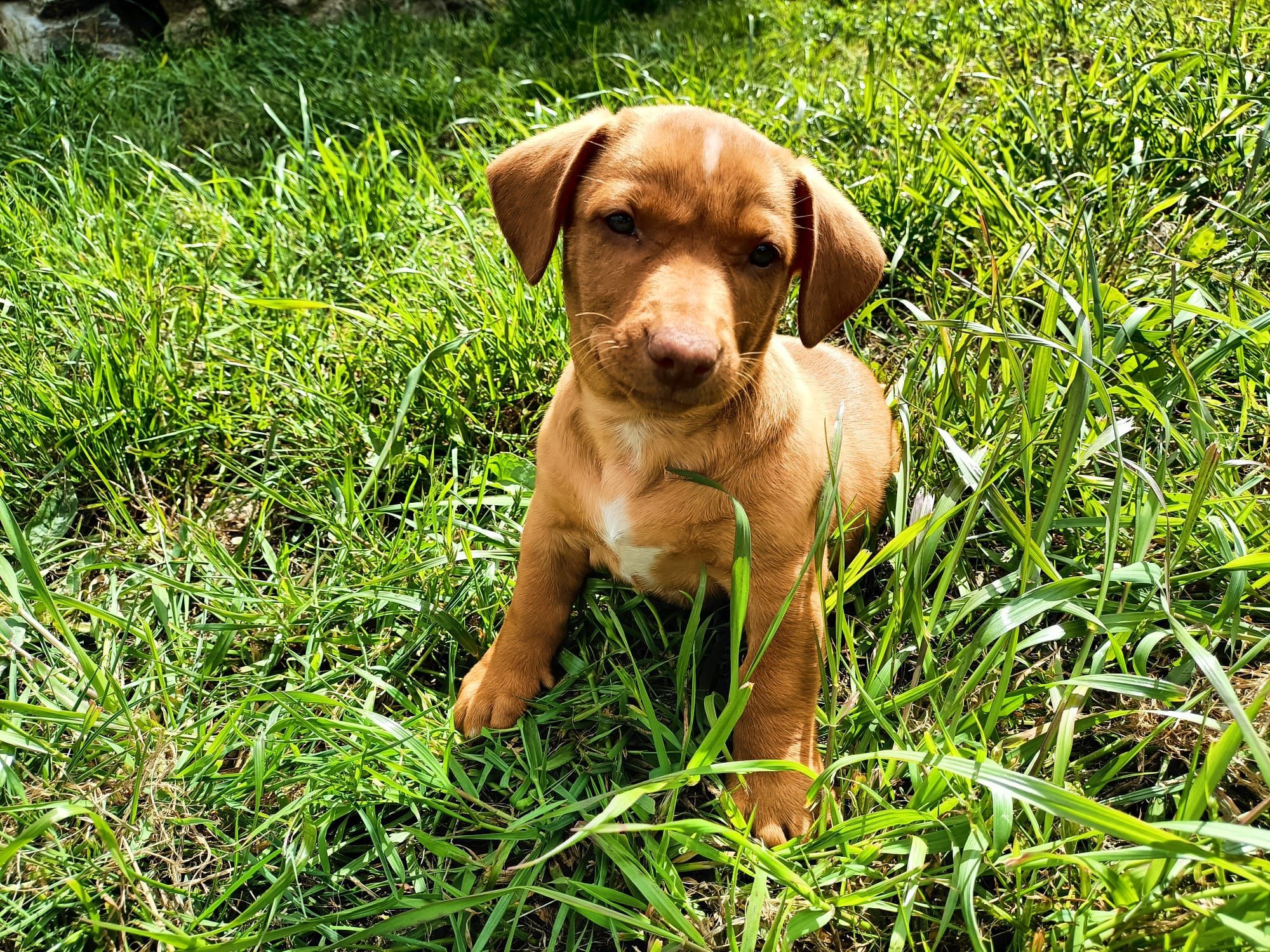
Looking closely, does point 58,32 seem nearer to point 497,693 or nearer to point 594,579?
point 594,579

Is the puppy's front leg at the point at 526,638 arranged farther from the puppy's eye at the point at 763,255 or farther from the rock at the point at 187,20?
the rock at the point at 187,20

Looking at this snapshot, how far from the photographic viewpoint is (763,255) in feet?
7.92

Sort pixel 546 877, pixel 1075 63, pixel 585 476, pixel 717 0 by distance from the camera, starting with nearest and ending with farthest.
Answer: pixel 546 877
pixel 585 476
pixel 1075 63
pixel 717 0

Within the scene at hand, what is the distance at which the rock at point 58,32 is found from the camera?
578cm

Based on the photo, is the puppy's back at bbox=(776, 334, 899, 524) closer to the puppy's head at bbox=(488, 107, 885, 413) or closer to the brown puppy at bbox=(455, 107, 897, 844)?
the brown puppy at bbox=(455, 107, 897, 844)

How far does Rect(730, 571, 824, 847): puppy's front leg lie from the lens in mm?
2480

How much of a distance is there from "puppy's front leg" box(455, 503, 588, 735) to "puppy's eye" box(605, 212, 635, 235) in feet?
2.70

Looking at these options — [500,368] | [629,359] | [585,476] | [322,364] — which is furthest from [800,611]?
[322,364]

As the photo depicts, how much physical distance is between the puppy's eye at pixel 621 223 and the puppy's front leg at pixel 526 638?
824 millimetres

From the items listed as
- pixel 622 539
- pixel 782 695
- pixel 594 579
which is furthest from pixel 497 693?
pixel 782 695

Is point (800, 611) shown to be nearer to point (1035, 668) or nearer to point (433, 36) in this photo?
point (1035, 668)

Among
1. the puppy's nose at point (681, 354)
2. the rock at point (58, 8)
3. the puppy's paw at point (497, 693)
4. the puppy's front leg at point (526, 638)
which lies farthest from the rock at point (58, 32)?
the puppy's nose at point (681, 354)

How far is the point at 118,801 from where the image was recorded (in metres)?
2.51

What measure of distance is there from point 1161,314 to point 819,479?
147 cm
